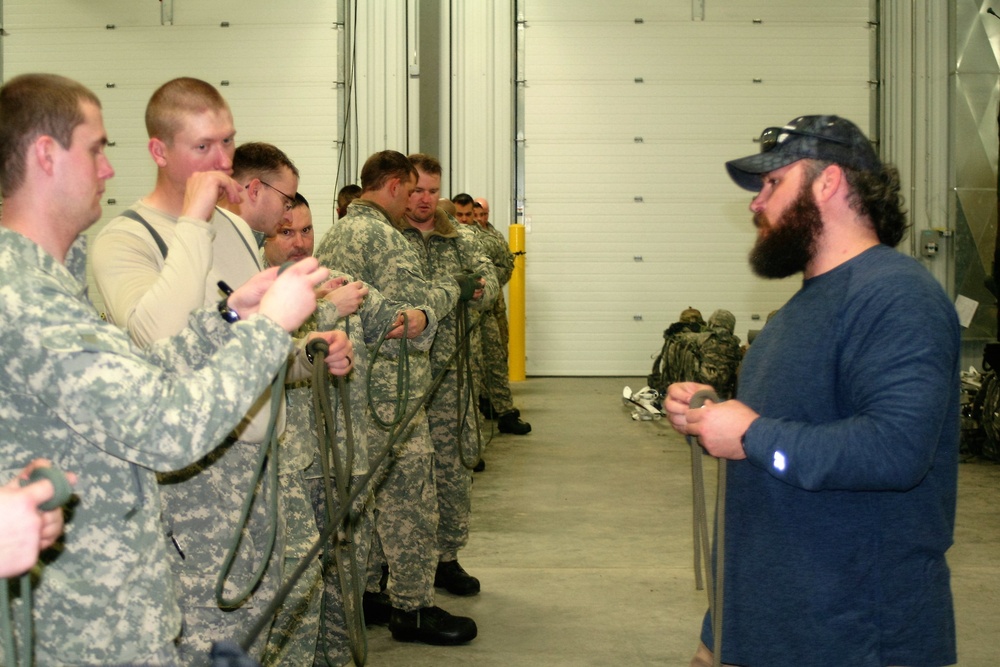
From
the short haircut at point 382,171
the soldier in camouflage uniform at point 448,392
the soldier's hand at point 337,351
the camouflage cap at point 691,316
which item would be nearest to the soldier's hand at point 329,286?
the soldier's hand at point 337,351

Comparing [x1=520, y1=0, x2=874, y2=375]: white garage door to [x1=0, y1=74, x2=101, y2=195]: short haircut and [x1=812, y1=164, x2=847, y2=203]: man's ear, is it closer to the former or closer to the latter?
[x1=812, y1=164, x2=847, y2=203]: man's ear

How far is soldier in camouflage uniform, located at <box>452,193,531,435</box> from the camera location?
348 inches

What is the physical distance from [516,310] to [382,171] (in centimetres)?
822

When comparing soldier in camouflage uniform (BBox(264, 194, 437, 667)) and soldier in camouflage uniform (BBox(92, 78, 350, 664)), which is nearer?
soldier in camouflage uniform (BBox(92, 78, 350, 664))

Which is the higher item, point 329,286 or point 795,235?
point 795,235

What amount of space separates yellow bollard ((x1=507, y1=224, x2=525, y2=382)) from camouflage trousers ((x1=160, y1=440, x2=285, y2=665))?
1001 cm

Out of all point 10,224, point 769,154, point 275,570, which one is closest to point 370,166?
point 275,570

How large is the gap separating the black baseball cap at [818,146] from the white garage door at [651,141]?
1071 centimetres

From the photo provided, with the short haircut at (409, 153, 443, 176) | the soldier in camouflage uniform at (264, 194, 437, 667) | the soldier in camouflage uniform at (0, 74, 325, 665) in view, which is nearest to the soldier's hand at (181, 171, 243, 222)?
the soldier in camouflage uniform at (0, 74, 325, 665)

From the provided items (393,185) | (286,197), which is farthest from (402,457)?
(286,197)

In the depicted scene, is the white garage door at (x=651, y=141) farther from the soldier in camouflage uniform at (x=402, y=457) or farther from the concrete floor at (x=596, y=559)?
the soldier in camouflage uniform at (x=402, y=457)

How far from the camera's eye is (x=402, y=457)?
4254 mm

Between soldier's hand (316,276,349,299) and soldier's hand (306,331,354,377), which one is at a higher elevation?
soldier's hand (316,276,349,299)

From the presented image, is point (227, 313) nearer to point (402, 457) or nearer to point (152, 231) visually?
point (152, 231)
